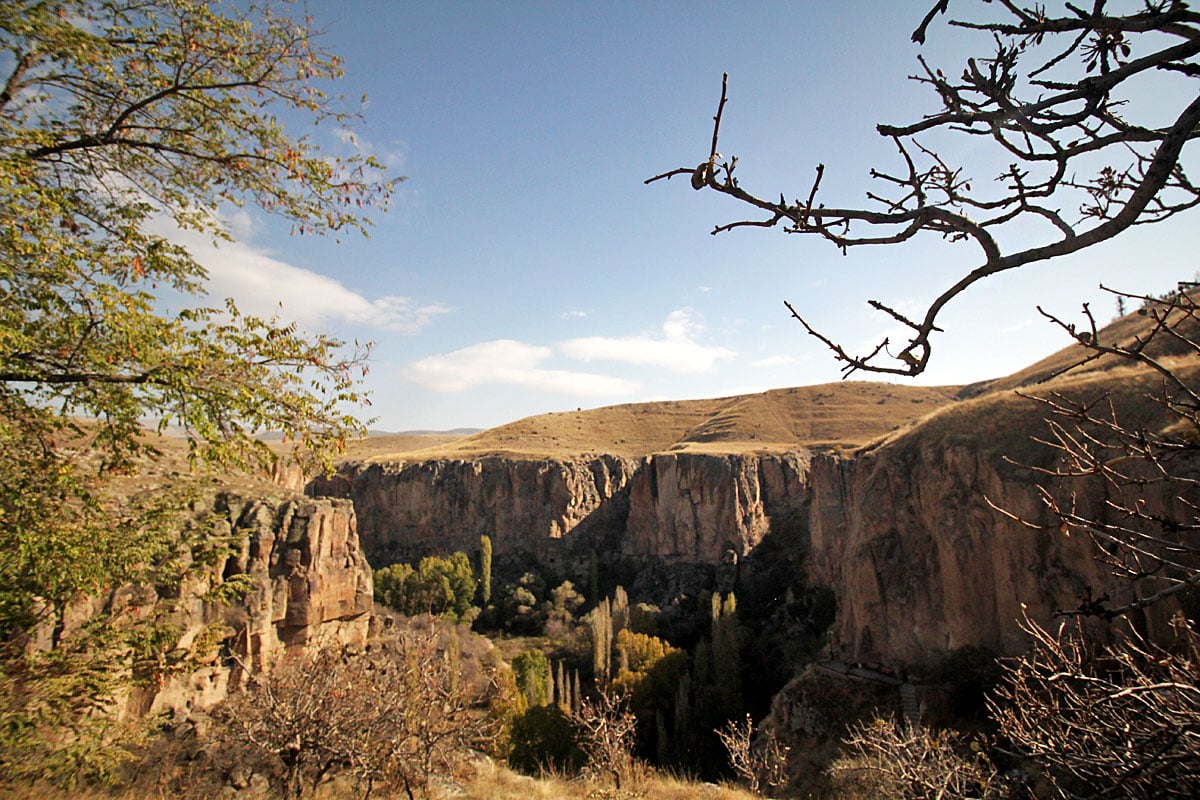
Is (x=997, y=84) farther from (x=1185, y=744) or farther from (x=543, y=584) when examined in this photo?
(x=543, y=584)

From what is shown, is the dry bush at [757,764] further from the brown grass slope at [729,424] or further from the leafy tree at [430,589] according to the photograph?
the brown grass slope at [729,424]

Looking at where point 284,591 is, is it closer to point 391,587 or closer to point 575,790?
point 575,790

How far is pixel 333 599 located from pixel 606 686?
13.1 m

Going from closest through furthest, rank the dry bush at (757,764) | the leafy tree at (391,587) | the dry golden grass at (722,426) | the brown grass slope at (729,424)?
1. the dry bush at (757,764)
2. the leafy tree at (391,587)
3. the brown grass slope at (729,424)
4. the dry golden grass at (722,426)

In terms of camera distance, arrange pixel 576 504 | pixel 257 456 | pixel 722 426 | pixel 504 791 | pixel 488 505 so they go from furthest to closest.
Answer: pixel 722 426 → pixel 488 505 → pixel 576 504 → pixel 504 791 → pixel 257 456

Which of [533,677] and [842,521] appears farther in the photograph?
[842,521]

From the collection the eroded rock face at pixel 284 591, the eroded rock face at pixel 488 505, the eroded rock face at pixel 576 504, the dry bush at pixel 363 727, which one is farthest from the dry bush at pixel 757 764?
the eroded rock face at pixel 488 505

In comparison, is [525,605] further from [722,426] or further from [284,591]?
[722,426]

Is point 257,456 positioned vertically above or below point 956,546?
above

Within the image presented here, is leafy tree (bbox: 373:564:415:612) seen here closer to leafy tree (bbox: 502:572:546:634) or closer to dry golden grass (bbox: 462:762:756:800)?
leafy tree (bbox: 502:572:546:634)

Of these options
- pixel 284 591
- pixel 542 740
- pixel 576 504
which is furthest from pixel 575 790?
pixel 576 504

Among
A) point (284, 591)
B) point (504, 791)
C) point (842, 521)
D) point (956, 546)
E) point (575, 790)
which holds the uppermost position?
point (956, 546)

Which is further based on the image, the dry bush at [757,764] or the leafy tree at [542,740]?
the leafy tree at [542,740]

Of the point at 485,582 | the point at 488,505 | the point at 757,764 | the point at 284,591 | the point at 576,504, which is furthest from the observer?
the point at 488,505
